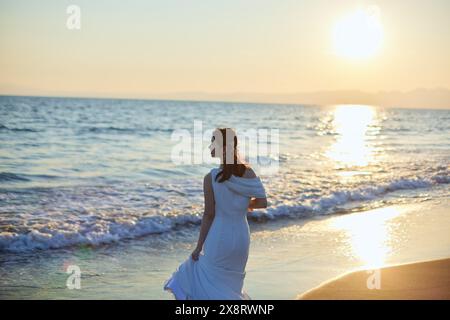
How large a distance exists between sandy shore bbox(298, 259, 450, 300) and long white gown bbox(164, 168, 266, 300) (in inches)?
53.7

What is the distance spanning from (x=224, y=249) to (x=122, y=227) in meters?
5.58

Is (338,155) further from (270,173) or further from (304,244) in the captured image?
(304,244)

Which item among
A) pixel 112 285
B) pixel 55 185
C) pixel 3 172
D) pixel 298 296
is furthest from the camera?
pixel 3 172

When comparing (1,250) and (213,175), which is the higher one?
(213,175)

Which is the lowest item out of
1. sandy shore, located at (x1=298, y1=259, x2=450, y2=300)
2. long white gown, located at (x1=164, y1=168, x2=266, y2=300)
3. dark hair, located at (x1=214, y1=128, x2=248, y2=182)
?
sandy shore, located at (x1=298, y1=259, x2=450, y2=300)

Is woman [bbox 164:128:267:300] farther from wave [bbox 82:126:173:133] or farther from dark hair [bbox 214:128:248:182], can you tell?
wave [bbox 82:126:173:133]

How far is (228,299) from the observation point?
546 cm

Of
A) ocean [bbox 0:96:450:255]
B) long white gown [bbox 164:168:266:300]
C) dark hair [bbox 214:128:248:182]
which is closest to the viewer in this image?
dark hair [bbox 214:128:248:182]

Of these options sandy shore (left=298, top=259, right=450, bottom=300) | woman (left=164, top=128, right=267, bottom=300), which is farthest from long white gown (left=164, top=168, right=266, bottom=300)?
sandy shore (left=298, top=259, right=450, bottom=300)

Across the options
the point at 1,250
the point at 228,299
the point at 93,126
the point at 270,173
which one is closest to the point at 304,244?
the point at 228,299

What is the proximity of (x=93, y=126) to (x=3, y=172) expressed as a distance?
76.7 feet

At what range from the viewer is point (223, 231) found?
5.49 metres

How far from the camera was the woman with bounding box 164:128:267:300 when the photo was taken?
17.7ft

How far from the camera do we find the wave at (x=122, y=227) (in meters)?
9.72
